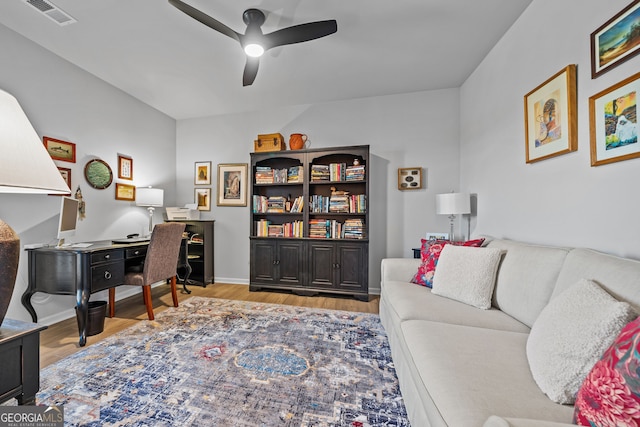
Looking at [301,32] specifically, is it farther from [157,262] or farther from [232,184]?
[232,184]

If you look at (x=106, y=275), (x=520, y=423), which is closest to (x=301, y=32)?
(x=520, y=423)

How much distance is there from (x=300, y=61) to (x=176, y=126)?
8.88 feet

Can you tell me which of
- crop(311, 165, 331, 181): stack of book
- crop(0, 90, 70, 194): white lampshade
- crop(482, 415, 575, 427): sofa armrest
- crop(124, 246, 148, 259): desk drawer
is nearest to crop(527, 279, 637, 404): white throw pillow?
crop(482, 415, 575, 427): sofa armrest

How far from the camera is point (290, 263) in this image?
3.47 meters

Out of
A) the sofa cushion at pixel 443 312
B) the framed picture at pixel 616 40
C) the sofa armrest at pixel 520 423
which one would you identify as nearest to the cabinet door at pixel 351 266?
the sofa cushion at pixel 443 312

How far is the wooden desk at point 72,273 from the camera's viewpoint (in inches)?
85.0

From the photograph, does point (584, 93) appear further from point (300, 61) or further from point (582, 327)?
point (300, 61)

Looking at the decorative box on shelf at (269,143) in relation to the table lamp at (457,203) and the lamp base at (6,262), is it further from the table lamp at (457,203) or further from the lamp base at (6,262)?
the lamp base at (6,262)

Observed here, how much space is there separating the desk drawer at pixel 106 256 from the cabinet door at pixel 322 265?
205 cm

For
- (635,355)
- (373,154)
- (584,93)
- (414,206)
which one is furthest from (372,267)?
(635,355)

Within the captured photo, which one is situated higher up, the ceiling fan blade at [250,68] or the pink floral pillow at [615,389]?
the ceiling fan blade at [250,68]

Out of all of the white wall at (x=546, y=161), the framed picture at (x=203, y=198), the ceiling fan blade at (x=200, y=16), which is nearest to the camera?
the white wall at (x=546, y=161)

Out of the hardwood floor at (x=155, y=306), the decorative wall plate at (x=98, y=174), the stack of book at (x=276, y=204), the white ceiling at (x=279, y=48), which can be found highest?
the white ceiling at (x=279, y=48)

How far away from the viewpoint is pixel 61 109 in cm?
263
